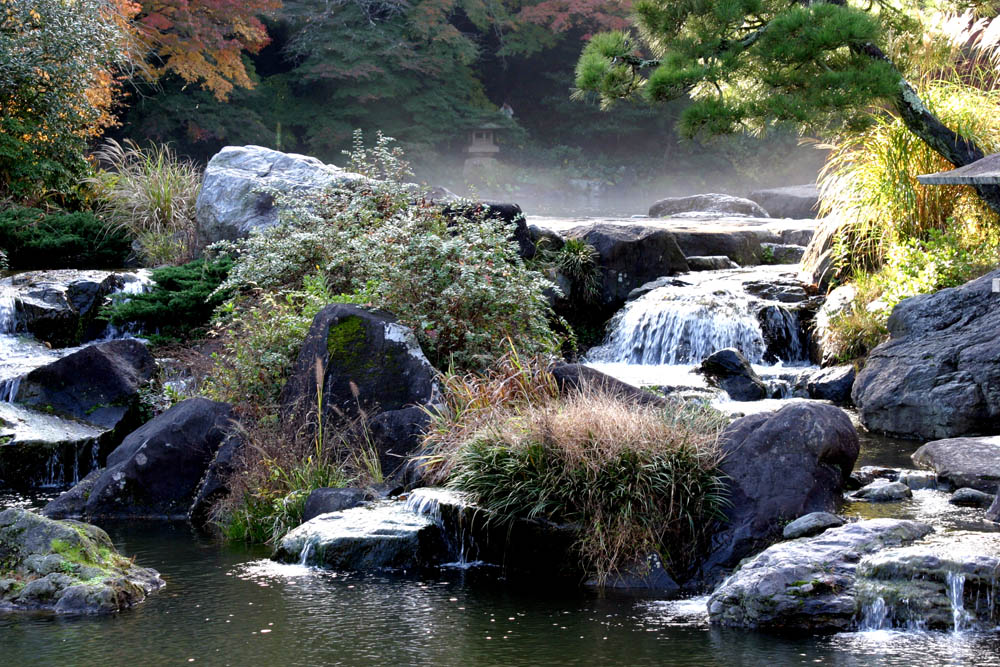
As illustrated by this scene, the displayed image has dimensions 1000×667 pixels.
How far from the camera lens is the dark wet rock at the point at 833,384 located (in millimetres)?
9812

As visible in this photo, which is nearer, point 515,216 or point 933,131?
point 933,131

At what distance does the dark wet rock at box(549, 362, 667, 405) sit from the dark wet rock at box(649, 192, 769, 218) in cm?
1158

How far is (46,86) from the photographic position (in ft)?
47.6

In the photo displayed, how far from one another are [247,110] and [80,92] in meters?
11.1

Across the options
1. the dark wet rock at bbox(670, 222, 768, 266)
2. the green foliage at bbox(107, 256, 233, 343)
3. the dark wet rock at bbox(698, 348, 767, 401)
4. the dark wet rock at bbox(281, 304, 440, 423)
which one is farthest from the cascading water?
the green foliage at bbox(107, 256, 233, 343)

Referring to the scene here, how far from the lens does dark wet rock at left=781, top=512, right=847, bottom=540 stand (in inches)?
214

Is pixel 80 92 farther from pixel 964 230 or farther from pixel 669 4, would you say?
pixel 964 230

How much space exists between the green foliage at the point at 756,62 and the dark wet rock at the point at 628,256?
2.06 metres

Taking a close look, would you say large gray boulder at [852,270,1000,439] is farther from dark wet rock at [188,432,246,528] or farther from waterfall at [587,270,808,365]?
dark wet rock at [188,432,246,528]

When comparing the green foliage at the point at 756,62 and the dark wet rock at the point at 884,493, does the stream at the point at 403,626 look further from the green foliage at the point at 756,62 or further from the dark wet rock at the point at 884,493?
the green foliage at the point at 756,62

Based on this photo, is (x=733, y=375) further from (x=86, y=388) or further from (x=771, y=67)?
(x=86, y=388)

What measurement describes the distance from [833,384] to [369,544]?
5.60 metres

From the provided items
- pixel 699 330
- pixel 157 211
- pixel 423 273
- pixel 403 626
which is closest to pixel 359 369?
pixel 423 273

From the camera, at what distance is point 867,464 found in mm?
7488
